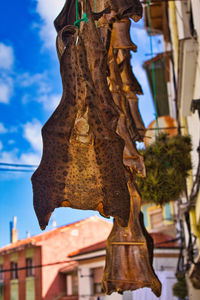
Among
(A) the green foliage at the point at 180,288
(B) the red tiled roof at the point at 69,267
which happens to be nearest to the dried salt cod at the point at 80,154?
(A) the green foliage at the point at 180,288

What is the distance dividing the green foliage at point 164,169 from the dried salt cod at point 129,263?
119cm

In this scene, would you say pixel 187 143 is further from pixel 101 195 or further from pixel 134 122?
pixel 101 195

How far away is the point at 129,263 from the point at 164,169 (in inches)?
64.6

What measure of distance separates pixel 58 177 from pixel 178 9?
643cm

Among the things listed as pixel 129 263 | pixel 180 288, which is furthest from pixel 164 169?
pixel 180 288

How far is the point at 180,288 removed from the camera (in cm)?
1189

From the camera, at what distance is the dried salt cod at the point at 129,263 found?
6.44ft

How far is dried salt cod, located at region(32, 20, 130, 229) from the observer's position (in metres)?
1.51

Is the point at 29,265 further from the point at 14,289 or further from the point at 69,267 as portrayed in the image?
the point at 69,267

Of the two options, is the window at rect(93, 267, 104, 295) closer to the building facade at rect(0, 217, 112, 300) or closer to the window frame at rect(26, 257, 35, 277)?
the building facade at rect(0, 217, 112, 300)

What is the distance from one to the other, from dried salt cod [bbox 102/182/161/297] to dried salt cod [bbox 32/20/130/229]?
509 mm

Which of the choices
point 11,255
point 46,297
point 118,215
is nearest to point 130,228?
point 118,215

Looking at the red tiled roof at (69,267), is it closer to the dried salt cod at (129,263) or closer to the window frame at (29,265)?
the window frame at (29,265)

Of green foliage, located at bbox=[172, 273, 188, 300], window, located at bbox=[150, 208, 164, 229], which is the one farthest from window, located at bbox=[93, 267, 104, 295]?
green foliage, located at bbox=[172, 273, 188, 300]
